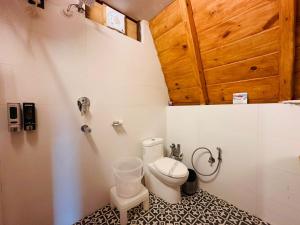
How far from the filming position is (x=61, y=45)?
1.37 metres

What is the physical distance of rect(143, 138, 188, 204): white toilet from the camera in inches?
67.1

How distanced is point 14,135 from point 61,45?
2.73ft

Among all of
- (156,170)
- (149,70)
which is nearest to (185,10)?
(149,70)

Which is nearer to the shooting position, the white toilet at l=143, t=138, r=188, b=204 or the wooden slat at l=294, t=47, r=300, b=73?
the wooden slat at l=294, t=47, r=300, b=73

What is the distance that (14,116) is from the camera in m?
1.13

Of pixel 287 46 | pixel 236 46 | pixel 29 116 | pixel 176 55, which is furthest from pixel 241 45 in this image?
pixel 29 116

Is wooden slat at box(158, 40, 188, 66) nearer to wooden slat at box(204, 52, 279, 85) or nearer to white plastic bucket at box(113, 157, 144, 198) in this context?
wooden slat at box(204, 52, 279, 85)

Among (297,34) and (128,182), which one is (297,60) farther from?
(128,182)

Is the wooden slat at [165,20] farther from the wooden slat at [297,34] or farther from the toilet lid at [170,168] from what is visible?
the toilet lid at [170,168]

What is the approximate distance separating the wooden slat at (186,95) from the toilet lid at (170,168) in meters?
0.87

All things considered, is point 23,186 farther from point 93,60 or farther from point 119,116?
point 93,60

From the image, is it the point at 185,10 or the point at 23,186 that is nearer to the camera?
the point at 23,186

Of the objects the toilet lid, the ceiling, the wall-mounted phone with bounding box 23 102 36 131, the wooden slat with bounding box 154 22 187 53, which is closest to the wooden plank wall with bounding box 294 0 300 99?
the wooden slat with bounding box 154 22 187 53

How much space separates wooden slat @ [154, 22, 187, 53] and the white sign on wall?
50cm
